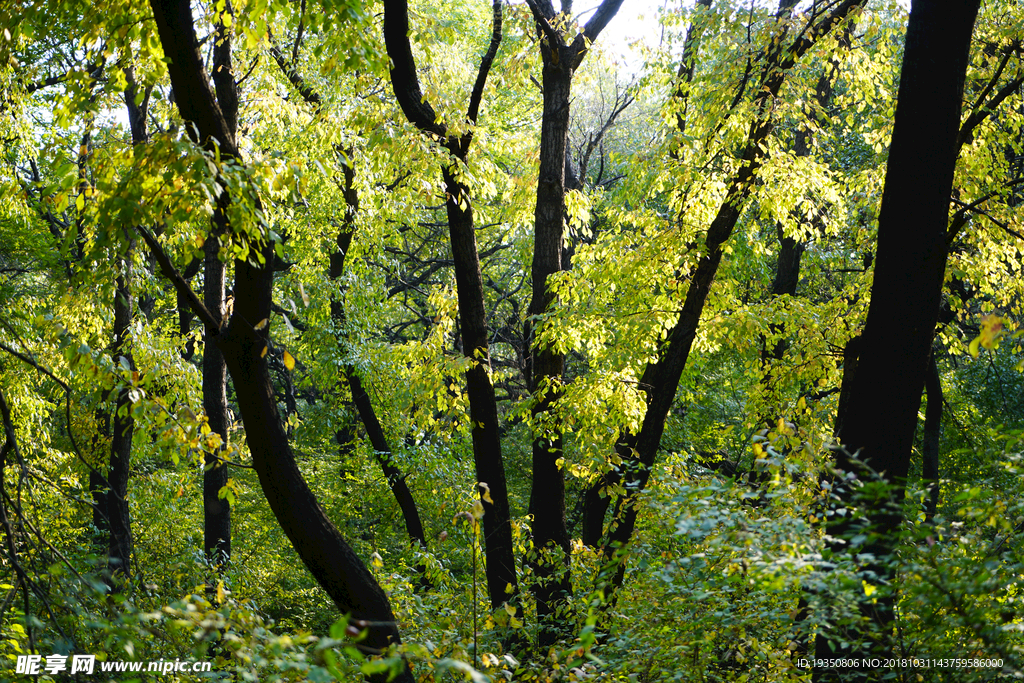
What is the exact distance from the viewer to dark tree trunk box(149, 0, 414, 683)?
3.63 meters

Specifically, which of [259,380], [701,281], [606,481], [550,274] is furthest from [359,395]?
[259,380]

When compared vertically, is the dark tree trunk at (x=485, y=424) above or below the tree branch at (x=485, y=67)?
below

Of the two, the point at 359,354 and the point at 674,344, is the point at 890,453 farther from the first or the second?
the point at 359,354

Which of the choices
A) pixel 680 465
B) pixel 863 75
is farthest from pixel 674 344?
pixel 863 75

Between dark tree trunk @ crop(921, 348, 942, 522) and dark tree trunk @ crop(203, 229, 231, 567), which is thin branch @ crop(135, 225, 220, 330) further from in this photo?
dark tree trunk @ crop(921, 348, 942, 522)

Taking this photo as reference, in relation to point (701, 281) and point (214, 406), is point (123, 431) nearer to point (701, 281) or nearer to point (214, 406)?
point (214, 406)

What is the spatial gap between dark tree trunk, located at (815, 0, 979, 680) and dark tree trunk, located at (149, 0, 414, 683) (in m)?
2.83

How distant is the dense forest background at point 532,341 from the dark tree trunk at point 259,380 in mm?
25

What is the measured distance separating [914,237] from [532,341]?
5.03 metres

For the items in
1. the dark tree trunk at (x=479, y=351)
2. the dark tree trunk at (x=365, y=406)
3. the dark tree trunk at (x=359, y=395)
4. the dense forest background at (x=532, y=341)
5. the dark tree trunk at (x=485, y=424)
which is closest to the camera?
the dense forest background at (x=532, y=341)

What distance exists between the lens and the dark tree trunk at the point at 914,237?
4.04m

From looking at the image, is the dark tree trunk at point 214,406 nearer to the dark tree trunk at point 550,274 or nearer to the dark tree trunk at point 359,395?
the dark tree trunk at point 359,395

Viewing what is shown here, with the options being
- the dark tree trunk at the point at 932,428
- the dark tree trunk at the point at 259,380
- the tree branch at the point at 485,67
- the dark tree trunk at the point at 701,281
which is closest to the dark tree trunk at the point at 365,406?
the dark tree trunk at the point at 701,281

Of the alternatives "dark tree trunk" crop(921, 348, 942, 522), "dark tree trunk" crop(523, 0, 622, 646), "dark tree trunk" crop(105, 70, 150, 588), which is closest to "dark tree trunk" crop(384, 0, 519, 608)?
"dark tree trunk" crop(523, 0, 622, 646)
